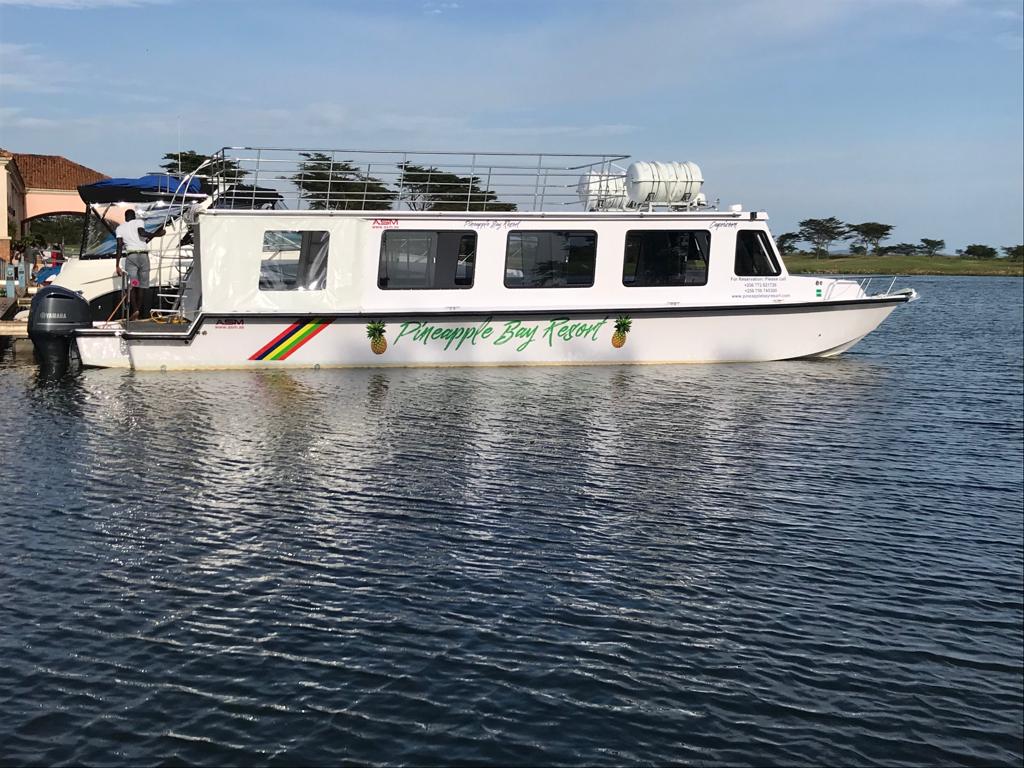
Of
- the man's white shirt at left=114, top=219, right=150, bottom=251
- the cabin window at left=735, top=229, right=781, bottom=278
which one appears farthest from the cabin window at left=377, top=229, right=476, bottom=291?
the cabin window at left=735, top=229, right=781, bottom=278

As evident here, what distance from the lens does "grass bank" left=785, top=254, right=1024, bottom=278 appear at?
123 m

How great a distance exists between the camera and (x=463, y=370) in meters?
20.9

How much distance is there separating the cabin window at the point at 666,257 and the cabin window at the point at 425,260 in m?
3.36

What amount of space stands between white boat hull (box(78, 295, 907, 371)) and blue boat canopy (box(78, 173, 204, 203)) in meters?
4.87

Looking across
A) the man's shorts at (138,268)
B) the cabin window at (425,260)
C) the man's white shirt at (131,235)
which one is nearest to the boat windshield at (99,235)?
the man's white shirt at (131,235)

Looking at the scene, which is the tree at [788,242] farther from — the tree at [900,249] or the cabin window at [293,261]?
the cabin window at [293,261]

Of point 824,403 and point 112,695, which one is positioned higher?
Result: point 824,403

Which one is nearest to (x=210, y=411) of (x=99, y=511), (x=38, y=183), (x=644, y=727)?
(x=99, y=511)

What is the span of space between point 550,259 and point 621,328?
2.09 m

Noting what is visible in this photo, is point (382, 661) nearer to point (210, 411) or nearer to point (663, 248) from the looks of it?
point (210, 411)

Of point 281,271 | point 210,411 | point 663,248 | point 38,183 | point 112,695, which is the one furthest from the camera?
point 38,183

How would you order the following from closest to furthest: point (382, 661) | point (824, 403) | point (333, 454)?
point (382, 661) → point (333, 454) → point (824, 403)

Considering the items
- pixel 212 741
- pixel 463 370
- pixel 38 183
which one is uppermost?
pixel 38 183

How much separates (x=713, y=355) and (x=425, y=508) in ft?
40.4
